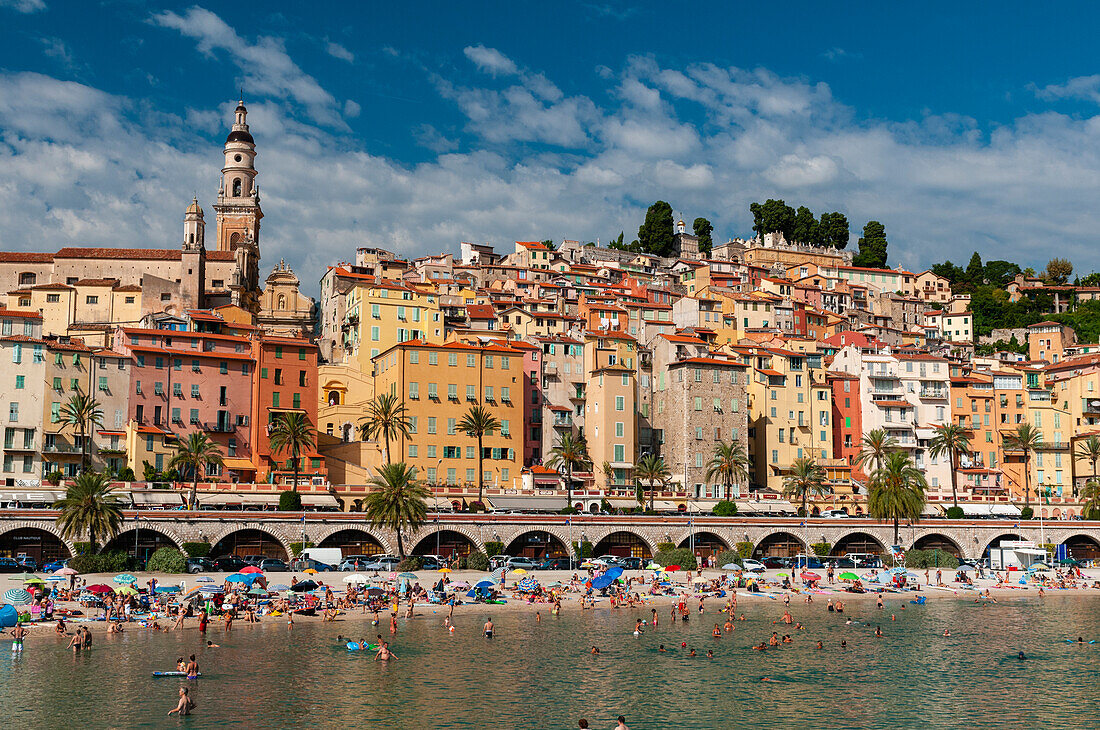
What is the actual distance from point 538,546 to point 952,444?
46.4 metres

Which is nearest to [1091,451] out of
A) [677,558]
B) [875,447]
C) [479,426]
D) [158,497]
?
[875,447]

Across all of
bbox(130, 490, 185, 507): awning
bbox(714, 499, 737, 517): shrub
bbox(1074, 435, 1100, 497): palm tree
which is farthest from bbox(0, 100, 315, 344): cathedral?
bbox(1074, 435, 1100, 497): palm tree

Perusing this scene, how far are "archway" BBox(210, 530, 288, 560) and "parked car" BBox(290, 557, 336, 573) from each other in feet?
7.73

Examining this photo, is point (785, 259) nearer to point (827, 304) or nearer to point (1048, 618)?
point (827, 304)

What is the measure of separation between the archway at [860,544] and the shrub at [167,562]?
5312cm

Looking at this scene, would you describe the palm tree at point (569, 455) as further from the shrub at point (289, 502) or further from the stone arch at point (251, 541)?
the stone arch at point (251, 541)

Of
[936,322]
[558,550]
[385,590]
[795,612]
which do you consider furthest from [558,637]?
[936,322]

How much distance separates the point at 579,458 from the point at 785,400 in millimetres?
24416

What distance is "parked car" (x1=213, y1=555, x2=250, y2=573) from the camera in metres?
75.1

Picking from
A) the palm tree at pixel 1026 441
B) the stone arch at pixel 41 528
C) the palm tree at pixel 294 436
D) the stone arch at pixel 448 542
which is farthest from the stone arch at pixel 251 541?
the palm tree at pixel 1026 441

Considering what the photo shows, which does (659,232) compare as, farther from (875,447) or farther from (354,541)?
(354,541)

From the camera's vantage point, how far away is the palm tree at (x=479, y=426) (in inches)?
3819

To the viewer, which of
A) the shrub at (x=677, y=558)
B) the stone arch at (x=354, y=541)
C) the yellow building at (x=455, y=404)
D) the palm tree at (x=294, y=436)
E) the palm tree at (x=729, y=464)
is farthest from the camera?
the palm tree at (x=729, y=464)

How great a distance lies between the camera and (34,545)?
7444 cm
